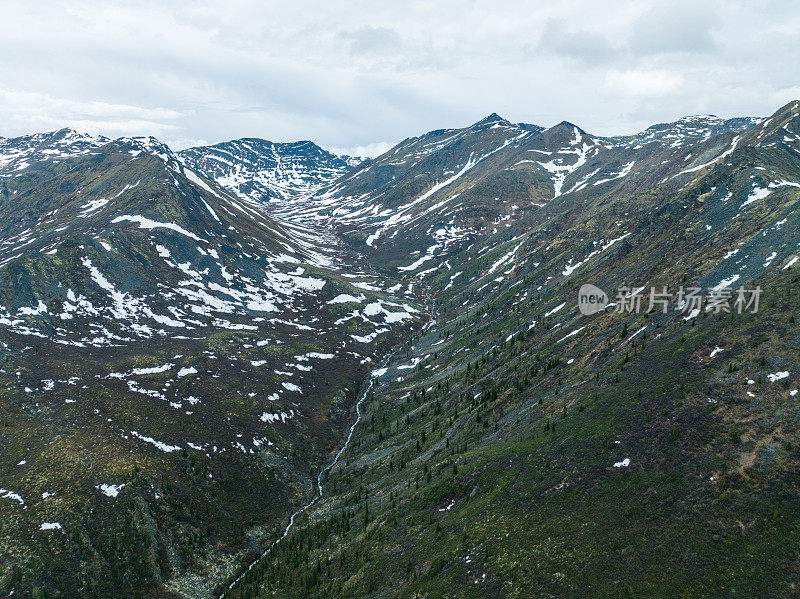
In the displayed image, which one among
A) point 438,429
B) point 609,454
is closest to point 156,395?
point 438,429

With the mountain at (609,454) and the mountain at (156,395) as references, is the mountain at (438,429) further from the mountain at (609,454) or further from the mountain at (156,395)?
the mountain at (156,395)

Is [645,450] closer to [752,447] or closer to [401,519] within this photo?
[752,447]

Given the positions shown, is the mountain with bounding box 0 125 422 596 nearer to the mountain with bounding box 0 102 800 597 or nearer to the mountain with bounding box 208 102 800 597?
the mountain with bounding box 0 102 800 597

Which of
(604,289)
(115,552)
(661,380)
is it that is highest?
(604,289)

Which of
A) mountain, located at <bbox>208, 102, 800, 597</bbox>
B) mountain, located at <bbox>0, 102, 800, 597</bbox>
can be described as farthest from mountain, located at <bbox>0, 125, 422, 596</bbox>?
mountain, located at <bbox>208, 102, 800, 597</bbox>

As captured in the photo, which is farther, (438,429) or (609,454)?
(438,429)

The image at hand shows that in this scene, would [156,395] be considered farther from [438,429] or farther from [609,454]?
[609,454]

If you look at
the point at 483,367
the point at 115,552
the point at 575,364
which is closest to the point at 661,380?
the point at 575,364

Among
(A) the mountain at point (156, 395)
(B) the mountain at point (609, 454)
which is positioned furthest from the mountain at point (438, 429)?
(A) the mountain at point (156, 395)
